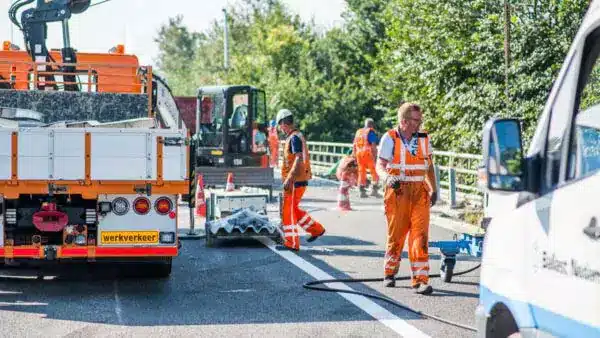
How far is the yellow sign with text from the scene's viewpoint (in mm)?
11281

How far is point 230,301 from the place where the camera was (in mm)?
10664

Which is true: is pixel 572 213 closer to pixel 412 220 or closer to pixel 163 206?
pixel 412 220

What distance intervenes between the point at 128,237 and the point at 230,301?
1305 mm

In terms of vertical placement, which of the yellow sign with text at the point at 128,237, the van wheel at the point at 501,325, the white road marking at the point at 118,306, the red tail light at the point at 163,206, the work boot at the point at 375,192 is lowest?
the white road marking at the point at 118,306

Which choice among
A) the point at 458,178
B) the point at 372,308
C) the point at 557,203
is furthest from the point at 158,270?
the point at 458,178

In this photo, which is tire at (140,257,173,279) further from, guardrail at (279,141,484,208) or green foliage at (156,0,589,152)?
green foliage at (156,0,589,152)

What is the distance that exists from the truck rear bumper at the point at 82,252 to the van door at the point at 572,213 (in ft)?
22.3

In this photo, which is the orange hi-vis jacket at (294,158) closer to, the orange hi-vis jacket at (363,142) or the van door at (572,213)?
the van door at (572,213)

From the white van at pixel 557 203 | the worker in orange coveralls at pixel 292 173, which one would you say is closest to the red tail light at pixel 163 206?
the worker in orange coveralls at pixel 292 173

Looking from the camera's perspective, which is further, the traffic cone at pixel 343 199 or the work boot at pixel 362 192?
the work boot at pixel 362 192

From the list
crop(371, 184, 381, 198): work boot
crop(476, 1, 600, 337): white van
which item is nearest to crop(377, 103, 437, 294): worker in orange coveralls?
crop(476, 1, 600, 337): white van

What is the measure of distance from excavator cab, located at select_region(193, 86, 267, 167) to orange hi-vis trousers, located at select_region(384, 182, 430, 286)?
59.4ft

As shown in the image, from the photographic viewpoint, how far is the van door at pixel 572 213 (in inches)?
171

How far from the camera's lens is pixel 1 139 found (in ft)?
35.5
